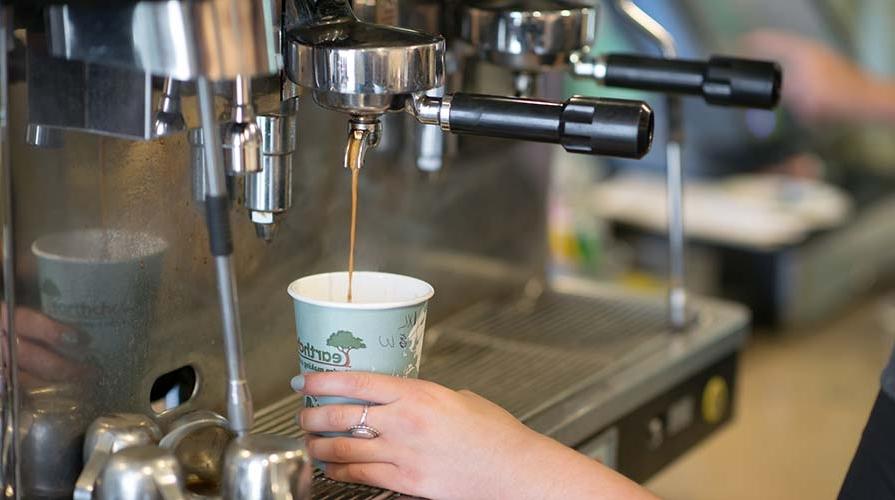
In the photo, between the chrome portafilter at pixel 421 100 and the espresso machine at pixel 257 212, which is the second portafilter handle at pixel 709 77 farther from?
the chrome portafilter at pixel 421 100

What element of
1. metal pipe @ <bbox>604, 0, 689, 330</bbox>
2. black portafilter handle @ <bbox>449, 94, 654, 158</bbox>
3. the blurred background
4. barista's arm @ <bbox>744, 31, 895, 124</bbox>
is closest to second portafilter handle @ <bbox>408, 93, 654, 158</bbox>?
black portafilter handle @ <bbox>449, 94, 654, 158</bbox>

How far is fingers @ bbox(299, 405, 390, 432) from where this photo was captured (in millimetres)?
803

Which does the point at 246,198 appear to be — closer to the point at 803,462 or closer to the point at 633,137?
the point at 633,137

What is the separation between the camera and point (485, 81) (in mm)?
1177

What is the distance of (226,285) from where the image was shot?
67cm

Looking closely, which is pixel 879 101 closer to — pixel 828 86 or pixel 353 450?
pixel 828 86

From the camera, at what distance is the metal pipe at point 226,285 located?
0.65 meters

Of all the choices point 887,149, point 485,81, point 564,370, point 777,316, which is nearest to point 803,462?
point 777,316

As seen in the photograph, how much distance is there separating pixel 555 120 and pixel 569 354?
44cm

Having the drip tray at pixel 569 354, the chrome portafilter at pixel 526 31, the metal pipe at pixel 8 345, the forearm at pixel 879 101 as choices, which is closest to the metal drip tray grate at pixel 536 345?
the drip tray at pixel 569 354

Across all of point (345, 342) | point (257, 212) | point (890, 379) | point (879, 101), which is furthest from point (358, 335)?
point (879, 101)

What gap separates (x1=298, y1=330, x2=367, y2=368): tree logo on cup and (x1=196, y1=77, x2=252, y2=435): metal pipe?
113 mm

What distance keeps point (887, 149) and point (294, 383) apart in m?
2.63

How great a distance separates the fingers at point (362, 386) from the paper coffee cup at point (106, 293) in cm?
15
